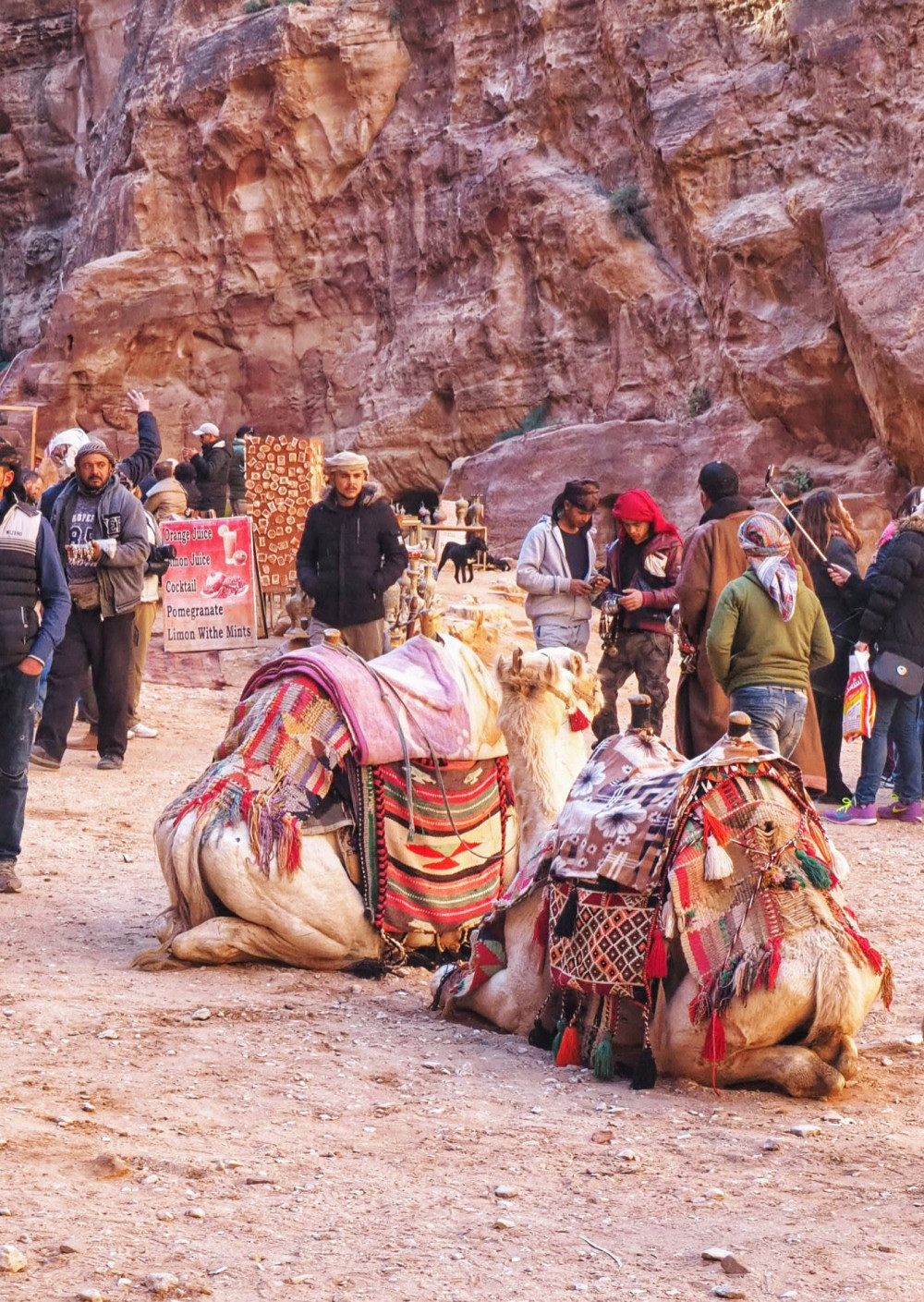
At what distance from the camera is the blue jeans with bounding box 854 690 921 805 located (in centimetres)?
980

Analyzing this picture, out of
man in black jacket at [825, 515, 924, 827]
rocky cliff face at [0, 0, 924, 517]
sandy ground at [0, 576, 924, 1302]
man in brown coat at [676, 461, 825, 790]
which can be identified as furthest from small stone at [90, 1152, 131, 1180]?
rocky cliff face at [0, 0, 924, 517]

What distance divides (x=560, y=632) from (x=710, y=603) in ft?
6.21

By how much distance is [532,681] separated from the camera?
6.14 metres

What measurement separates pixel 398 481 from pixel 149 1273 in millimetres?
28463

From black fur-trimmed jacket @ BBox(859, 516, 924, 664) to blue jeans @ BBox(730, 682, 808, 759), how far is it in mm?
2102

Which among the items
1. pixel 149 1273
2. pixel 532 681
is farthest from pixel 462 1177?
pixel 532 681

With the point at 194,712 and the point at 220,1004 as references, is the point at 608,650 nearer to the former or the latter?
the point at 220,1004

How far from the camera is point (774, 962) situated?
4.54 metres

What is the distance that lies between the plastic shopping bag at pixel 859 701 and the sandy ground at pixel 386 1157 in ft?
12.2

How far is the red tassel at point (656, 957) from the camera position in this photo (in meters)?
4.65

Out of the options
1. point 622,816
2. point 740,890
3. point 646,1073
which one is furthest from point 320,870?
point 740,890

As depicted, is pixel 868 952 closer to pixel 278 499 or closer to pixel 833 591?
pixel 833 591

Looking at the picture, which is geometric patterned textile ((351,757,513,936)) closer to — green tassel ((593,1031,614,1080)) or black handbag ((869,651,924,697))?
green tassel ((593,1031,614,1080))

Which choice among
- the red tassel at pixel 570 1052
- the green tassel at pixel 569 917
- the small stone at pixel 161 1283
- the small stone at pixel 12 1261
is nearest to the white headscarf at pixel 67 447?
the green tassel at pixel 569 917
